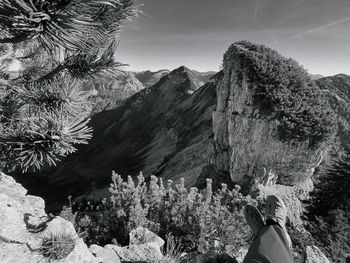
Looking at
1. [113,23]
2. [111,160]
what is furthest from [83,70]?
[111,160]

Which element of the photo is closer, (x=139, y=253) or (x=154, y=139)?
(x=139, y=253)

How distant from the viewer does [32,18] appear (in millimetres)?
1640

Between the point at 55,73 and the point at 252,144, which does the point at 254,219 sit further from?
the point at 252,144

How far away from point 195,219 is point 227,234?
2.72 feet

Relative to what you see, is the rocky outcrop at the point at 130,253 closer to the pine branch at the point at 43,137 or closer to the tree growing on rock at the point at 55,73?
the tree growing on rock at the point at 55,73

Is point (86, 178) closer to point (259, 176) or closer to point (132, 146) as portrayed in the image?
point (132, 146)

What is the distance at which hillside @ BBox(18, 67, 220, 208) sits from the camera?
47.7m

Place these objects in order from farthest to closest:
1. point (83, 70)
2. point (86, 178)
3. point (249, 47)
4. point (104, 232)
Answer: point (86, 178) < point (249, 47) < point (104, 232) < point (83, 70)

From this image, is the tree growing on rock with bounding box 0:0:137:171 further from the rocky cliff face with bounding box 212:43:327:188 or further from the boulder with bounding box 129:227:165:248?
the rocky cliff face with bounding box 212:43:327:188

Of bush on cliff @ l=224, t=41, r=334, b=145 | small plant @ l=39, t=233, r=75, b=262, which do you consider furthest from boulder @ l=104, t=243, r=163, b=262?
bush on cliff @ l=224, t=41, r=334, b=145

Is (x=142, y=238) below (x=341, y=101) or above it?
below

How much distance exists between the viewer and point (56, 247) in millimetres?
3119

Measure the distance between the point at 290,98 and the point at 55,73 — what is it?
24787mm

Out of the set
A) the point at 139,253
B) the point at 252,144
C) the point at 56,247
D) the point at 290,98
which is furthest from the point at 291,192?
the point at 56,247
